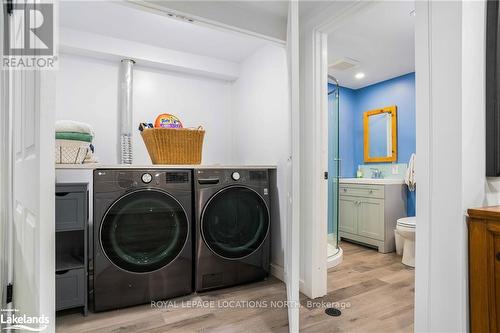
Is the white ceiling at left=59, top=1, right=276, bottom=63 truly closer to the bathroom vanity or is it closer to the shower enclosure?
the shower enclosure

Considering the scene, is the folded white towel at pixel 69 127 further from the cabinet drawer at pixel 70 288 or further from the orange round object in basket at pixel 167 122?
the cabinet drawer at pixel 70 288

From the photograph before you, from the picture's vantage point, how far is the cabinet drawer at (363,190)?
333 cm

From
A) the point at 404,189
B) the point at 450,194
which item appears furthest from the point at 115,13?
the point at 404,189

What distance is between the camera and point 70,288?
71.0 inches

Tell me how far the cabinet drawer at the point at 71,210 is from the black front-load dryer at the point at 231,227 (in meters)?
0.78

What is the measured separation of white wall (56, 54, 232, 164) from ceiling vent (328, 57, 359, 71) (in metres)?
1.34

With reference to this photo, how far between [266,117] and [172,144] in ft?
3.23

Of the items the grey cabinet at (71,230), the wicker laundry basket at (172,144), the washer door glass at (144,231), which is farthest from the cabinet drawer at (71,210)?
the wicker laundry basket at (172,144)

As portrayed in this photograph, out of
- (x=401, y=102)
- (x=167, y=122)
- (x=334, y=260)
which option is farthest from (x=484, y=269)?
(x=401, y=102)

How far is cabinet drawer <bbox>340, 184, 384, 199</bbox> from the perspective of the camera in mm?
3325

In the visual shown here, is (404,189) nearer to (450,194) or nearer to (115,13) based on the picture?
(450,194)

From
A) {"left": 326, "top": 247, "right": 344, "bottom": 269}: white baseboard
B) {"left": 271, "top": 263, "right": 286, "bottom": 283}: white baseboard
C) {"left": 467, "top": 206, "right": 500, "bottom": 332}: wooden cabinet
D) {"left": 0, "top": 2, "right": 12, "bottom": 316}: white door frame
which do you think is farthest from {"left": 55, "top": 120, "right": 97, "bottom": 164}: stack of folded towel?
{"left": 326, "top": 247, "right": 344, "bottom": 269}: white baseboard

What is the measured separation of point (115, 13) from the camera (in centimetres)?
223

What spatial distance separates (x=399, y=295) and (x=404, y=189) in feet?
5.92
